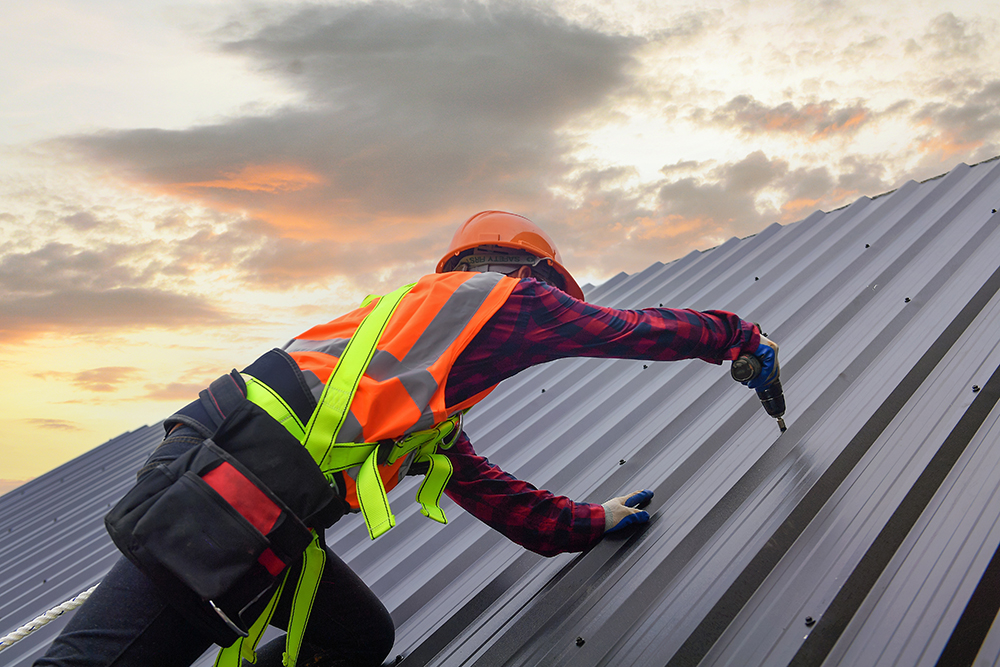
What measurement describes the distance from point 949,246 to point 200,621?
415cm

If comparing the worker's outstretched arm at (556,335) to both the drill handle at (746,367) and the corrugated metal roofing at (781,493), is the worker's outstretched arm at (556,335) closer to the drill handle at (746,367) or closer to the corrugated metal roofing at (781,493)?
the drill handle at (746,367)

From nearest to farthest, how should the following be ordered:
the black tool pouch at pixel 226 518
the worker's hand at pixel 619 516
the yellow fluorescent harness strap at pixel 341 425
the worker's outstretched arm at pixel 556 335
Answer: the black tool pouch at pixel 226 518 < the yellow fluorescent harness strap at pixel 341 425 < the worker's outstretched arm at pixel 556 335 < the worker's hand at pixel 619 516

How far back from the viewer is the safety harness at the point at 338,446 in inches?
70.6

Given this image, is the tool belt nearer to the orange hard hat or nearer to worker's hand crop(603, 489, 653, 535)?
the orange hard hat

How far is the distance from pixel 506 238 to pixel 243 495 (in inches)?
55.5

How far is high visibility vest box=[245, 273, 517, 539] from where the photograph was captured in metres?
1.81

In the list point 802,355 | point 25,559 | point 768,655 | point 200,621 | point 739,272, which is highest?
point 739,272

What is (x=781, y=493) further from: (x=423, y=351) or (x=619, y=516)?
(x=423, y=351)

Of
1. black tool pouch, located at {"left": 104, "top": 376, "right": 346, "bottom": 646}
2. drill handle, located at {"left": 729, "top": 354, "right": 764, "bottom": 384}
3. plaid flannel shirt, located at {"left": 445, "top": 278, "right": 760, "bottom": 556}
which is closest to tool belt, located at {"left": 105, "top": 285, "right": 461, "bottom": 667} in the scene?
black tool pouch, located at {"left": 104, "top": 376, "right": 346, "bottom": 646}

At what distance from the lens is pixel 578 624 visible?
216 centimetres

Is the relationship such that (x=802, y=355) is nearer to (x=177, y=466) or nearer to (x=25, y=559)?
(x=177, y=466)

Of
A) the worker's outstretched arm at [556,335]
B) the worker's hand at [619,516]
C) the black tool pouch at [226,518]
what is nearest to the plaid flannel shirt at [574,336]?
the worker's outstretched arm at [556,335]

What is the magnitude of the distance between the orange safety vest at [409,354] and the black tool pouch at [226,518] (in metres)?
0.16

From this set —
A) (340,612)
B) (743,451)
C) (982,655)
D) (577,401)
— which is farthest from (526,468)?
(982,655)
